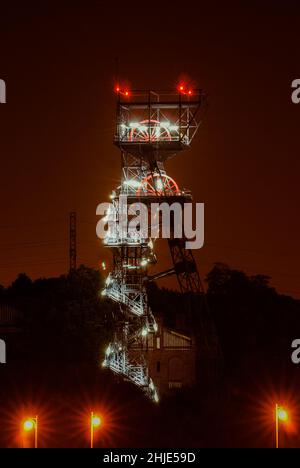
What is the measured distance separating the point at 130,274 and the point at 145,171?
6.57 metres

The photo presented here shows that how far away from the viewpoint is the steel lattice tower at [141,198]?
5453cm

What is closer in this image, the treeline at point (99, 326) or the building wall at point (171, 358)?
the treeline at point (99, 326)

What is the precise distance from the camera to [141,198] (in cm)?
5466

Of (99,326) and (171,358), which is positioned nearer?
(99,326)

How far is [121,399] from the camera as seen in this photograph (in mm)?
45594

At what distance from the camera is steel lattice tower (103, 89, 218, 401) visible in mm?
54531

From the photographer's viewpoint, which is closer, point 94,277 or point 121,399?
point 121,399

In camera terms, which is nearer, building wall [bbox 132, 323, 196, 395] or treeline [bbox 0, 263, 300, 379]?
treeline [bbox 0, 263, 300, 379]
